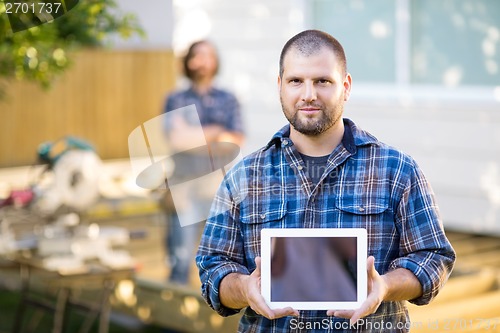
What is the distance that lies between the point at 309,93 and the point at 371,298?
50cm

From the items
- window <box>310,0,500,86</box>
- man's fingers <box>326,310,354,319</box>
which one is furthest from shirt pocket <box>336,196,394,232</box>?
window <box>310,0,500,86</box>

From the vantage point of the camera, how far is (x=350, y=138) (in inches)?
106

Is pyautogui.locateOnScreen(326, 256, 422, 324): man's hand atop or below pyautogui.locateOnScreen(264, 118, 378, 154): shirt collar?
below

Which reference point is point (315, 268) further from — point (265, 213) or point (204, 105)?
point (204, 105)

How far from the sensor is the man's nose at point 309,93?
2.59m

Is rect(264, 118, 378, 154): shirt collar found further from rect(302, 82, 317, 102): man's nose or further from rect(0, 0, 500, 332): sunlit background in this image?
rect(0, 0, 500, 332): sunlit background

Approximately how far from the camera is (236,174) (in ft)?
9.07

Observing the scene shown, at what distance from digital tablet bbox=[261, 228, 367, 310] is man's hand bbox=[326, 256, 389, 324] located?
1 cm

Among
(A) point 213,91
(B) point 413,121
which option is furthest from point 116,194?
(A) point 213,91

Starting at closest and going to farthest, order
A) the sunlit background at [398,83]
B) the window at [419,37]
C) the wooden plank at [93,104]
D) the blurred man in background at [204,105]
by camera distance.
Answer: the blurred man in background at [204,105]
the sunlit background at [398,83]
the window at [419,37]
the wooden plank at [93,104]

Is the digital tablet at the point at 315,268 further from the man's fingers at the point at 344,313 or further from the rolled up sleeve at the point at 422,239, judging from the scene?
the rolled up sleeve at the point at 422,239

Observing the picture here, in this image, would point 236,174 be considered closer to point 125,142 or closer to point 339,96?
point 339,96

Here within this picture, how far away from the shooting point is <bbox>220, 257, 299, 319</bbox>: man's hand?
246cm

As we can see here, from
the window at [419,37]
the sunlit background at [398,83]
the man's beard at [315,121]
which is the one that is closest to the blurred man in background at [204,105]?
the sunlit background at [398,83]
